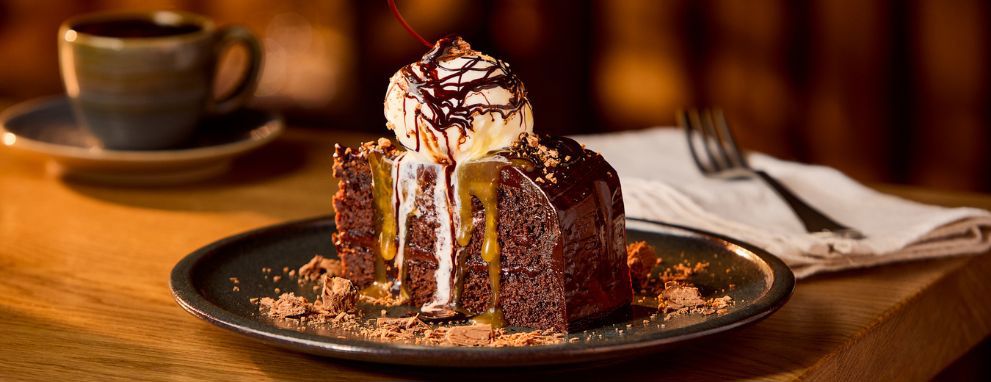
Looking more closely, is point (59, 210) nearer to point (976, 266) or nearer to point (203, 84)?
point (203, 84)

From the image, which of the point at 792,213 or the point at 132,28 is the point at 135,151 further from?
the point at 792,213

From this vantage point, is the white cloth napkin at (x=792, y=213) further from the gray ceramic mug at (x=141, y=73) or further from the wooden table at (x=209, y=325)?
the gray ceramic mug at (x=141, y=73)

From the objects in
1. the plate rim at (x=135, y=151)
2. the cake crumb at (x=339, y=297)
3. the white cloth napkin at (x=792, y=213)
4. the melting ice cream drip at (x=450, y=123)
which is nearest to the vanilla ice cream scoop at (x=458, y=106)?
the melting ice cream drip at (x=450, y=123)

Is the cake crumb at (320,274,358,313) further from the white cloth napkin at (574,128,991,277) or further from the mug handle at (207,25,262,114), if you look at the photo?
the mug handle at (207,25,262,114)

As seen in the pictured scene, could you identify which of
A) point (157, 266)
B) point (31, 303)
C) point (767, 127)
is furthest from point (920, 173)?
point (31, 303)

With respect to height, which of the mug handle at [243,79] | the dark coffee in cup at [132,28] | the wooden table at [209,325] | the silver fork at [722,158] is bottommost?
the wooden table at [209,325]
